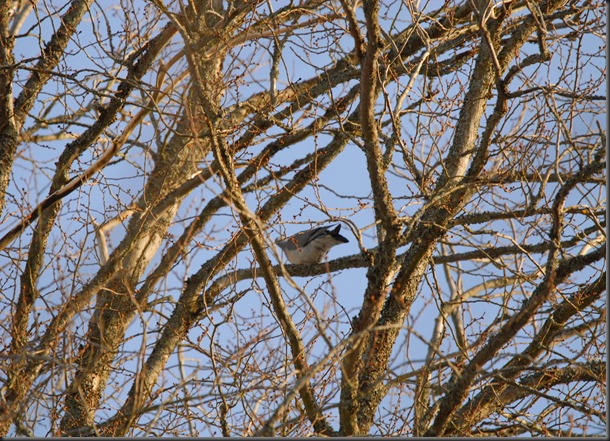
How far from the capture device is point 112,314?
7.33m

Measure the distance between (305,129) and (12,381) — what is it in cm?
348

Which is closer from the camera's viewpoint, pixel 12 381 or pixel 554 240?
pixel 554 240

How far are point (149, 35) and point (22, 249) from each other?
2.33 m

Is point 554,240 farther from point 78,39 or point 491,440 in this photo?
point 78,39

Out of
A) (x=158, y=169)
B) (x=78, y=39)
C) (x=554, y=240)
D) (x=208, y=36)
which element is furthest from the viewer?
(x=158, y=169)

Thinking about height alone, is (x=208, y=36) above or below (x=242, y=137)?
below

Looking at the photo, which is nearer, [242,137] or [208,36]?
[208,36]

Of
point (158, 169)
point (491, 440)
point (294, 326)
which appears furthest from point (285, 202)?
point (491, 440)

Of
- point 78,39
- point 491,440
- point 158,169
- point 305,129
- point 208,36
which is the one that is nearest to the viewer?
point 491,440

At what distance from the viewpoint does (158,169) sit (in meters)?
8.07

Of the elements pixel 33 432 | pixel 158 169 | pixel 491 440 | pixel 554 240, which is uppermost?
pixel 158 169

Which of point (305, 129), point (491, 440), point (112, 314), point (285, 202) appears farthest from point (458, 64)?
point (491, 440)

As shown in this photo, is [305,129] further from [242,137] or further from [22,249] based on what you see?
[22,249]

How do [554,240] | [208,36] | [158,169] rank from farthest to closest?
1. [158,169]
2. [208,36]
3. [554,240]
